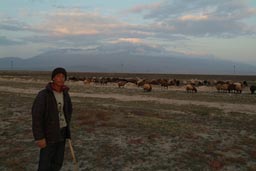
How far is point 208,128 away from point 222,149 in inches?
111

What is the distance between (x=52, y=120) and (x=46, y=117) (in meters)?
0.11

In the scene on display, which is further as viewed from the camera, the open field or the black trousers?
the open field

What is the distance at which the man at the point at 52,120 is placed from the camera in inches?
183

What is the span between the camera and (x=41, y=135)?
466 centimetres

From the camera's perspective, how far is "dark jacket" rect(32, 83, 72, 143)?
465cm

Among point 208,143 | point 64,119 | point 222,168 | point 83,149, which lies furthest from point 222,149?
point 64,119

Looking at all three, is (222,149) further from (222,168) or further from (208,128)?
(208,128)

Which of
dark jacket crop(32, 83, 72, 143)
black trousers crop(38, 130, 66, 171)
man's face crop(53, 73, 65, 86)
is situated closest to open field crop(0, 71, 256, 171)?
black trousers crop(38, 130, 66, 171)

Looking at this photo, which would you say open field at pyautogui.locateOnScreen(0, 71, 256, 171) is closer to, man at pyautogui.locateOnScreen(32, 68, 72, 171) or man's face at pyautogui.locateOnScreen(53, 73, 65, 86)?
man at pyautogui.locateOnScreen(32, 68, 72, 171)

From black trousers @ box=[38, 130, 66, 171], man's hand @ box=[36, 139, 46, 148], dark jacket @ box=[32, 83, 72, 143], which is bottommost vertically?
black trousers @ box=[38, 130, 66, 171]

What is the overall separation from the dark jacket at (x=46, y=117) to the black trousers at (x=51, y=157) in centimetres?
14

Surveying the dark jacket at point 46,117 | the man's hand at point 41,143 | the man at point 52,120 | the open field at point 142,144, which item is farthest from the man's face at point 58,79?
the open field at point 142,144

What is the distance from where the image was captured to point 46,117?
187 inches

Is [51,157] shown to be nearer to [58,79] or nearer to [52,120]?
[52,120]
